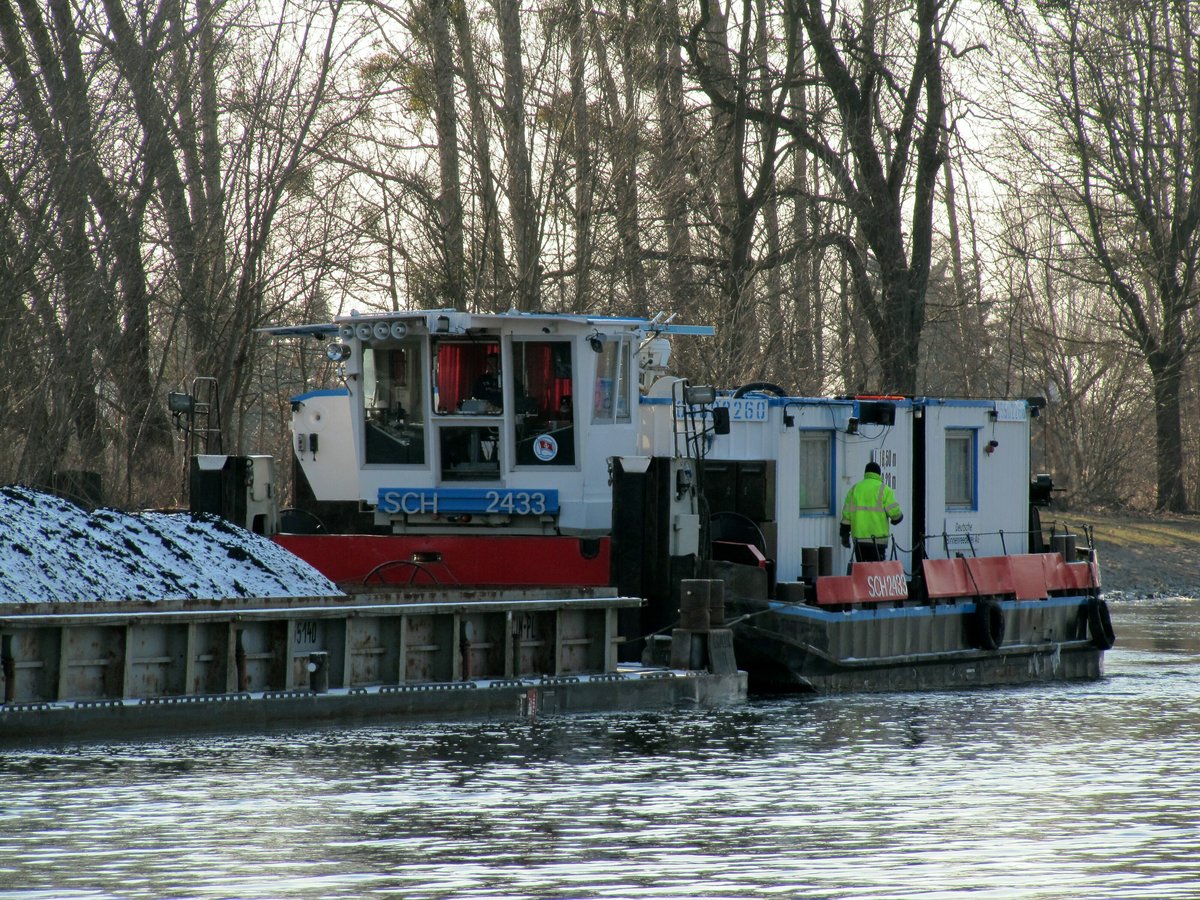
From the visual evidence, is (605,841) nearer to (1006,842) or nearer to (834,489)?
(1006,842)

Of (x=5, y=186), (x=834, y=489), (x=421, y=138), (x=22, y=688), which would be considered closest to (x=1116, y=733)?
(x=834, y=489)

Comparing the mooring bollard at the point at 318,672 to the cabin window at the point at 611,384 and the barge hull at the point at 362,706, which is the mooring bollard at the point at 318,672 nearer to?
the barge hull at the point at 362,706

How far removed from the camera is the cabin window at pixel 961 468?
22.3m

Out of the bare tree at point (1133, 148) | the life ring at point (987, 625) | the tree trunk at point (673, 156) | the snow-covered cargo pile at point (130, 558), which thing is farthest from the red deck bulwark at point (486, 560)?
the bare tree at point (1133, 148)

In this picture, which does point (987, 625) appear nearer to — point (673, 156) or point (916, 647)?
point (916, 647)

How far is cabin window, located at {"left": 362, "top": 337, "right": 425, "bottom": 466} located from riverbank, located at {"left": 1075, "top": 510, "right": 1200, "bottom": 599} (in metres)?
21.0

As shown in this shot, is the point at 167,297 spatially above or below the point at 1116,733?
above

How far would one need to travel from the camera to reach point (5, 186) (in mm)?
23141

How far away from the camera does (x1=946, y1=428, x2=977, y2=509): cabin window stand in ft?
73.3

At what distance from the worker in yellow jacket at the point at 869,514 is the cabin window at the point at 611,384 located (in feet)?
9.02

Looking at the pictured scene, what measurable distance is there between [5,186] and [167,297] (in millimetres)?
6232

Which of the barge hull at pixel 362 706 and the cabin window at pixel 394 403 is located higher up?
the cabin window at pixel 394 403

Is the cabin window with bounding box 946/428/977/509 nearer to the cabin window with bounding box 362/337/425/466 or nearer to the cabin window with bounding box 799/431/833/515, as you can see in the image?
the cabin window with bounding box 799/431/833/515

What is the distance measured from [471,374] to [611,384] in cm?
148
